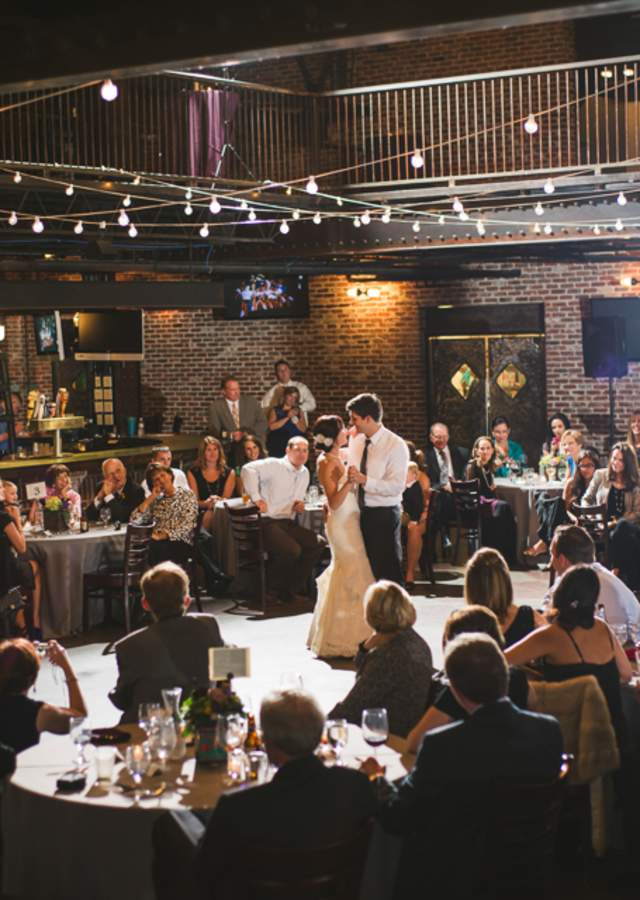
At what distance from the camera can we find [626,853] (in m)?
4.91

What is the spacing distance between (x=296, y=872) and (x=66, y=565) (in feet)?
20.5

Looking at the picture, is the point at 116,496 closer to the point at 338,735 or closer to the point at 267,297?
the point at 338,735

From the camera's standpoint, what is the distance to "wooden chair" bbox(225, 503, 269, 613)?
396 inches

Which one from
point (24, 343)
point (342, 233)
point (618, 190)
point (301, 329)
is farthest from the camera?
point (24, 343)

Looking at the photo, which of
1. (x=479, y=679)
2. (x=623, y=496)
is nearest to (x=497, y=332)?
(x=623, y=496)

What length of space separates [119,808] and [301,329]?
1302 centimetres

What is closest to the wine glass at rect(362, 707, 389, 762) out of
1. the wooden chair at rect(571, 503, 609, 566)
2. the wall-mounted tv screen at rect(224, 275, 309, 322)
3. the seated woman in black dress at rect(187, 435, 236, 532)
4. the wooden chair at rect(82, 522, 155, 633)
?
the wooden chair at rect(82, 522, 155, 633)

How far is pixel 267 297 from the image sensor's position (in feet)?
53.1

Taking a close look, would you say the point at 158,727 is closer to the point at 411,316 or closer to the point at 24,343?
the point at 411,316

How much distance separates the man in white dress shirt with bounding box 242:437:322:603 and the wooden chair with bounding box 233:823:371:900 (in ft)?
22.0

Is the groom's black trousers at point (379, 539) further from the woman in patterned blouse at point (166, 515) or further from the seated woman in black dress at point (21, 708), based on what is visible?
the seated woman in black dress at point (21, 708)

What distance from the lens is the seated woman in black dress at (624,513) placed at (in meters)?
9.65

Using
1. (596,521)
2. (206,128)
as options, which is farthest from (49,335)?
(596,521)

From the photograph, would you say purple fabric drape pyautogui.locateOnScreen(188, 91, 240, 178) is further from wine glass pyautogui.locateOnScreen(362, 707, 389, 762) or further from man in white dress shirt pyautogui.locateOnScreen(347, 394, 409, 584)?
wine glass pyautogui.locateOnScreen(362, 707, 389, 762)
